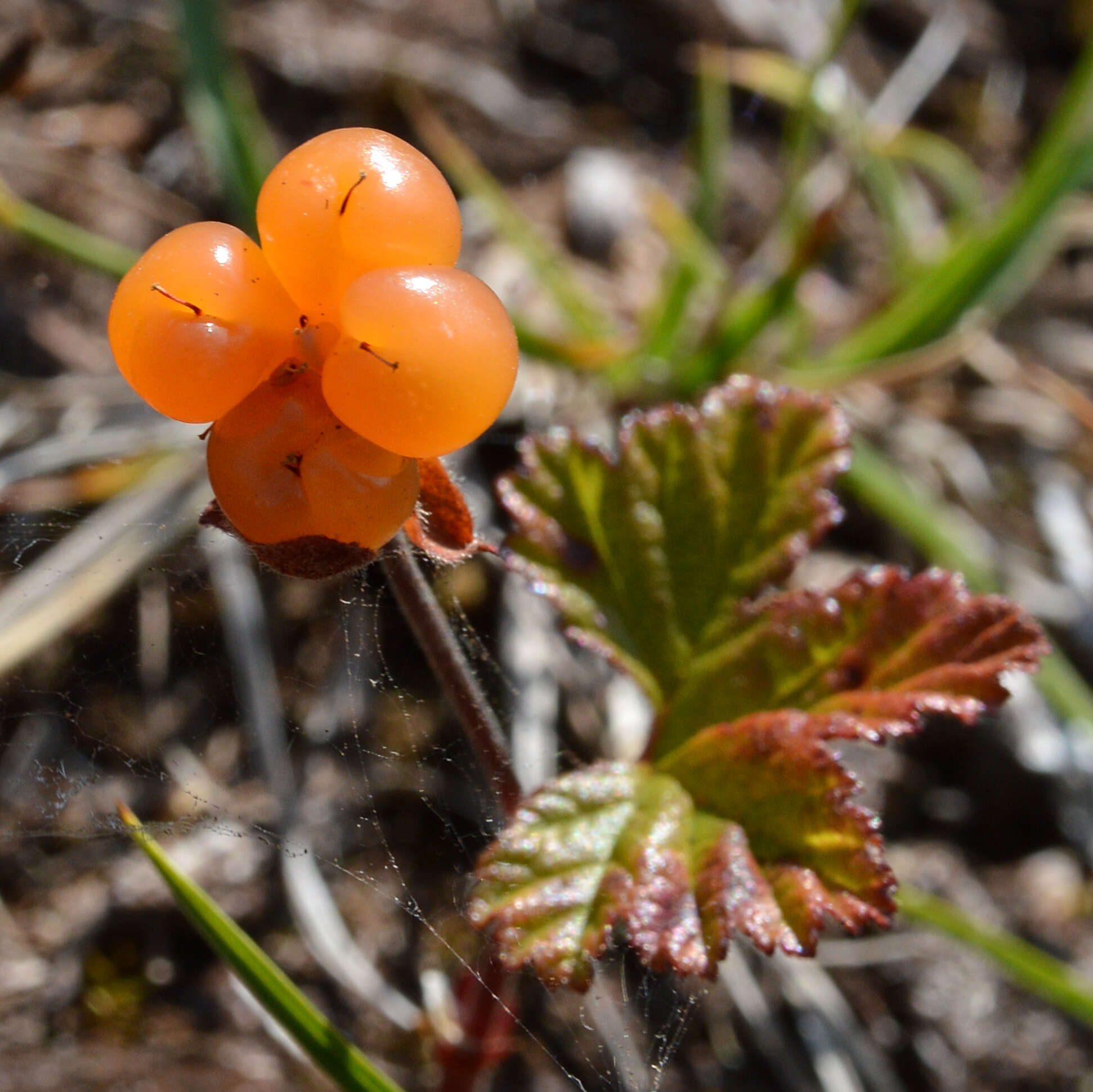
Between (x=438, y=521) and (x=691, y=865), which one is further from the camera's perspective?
(x=691, y=865)

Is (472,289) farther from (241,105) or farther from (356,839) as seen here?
(241,105)

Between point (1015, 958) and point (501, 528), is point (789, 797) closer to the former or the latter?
point (1015, 958)

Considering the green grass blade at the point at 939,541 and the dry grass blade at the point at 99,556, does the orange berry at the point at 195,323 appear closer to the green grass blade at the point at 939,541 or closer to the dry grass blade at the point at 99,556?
the dry grass blade at the point at 99,556

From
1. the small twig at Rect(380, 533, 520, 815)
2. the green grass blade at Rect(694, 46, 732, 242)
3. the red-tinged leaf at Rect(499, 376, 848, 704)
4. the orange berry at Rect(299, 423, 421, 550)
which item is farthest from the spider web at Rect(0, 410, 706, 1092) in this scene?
the green grass blade at Rect(694, 46, 732, 242)

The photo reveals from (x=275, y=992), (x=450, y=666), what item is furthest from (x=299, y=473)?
(x=275, y=992)

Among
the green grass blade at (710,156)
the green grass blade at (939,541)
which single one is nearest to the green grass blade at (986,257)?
the green grass blade at (939,541)

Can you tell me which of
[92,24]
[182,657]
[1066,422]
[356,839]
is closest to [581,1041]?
[356,839]

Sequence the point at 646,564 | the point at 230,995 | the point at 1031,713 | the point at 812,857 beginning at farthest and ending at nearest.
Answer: the point at 1031,713, the point at 230,995, the point at 646,564, the point at 812,857

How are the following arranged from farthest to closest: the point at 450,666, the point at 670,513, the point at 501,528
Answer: the point at 501,528 → the point at 670,513 → the point at 450,666
